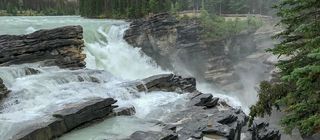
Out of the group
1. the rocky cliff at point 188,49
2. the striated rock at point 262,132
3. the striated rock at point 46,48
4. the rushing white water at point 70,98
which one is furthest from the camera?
the rocky cliff at point 188,49

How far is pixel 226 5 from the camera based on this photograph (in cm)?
8331

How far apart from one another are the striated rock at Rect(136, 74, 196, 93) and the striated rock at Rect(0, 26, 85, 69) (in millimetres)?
7823

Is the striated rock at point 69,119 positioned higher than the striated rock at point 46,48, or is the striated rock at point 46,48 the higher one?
the striated rock at point 46,48

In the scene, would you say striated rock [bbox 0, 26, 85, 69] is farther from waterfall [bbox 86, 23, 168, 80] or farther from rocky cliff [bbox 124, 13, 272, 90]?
rocky cliff [bbox 124, 13, 272, 90]

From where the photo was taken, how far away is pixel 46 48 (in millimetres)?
32750

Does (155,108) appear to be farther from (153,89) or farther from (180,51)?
(180,51)

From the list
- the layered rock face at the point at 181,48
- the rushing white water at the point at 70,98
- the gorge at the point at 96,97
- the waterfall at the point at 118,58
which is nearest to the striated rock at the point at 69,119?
the gorge at the point at 96,97

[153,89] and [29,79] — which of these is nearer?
[29,79]

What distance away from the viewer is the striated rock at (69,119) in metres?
17.8

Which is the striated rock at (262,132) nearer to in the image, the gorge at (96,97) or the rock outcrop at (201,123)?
the gorge at (96,97)

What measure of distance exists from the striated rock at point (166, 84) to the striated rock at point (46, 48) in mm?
7823

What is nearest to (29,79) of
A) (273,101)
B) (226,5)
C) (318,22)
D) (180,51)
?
(273,101)

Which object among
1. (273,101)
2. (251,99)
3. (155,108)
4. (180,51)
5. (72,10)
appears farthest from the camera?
(72,10)

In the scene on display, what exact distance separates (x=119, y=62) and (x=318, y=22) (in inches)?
1262
